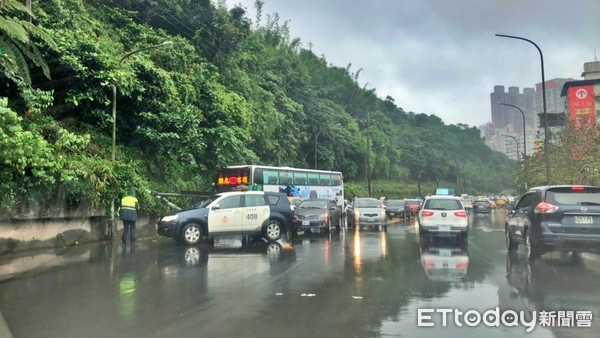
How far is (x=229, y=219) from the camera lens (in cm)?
1681

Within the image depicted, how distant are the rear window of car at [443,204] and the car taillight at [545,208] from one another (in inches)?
234

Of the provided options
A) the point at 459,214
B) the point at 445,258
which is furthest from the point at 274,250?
the point at 459,214

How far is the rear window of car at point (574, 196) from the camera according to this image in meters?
11.2

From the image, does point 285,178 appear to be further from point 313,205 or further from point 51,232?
point 51,232

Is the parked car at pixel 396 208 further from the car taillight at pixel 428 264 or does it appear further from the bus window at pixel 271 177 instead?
the car taillight at pixel 428 264

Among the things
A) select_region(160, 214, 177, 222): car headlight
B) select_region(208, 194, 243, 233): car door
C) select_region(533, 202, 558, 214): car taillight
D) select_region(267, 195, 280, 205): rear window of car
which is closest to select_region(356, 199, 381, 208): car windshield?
select_region(267, 195, 280, 205): rear window of car

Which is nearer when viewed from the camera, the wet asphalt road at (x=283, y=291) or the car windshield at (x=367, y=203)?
the wet asphalt road at (x=283, y=291)

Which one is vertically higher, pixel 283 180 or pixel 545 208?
pixel 283 180

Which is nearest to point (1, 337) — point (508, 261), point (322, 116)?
point (508, 261)

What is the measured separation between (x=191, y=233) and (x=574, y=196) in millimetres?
11157

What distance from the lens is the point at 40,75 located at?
1973 cm

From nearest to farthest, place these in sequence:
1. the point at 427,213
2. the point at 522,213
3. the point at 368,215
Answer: the point at 522,213, the point at 427,213, the point at 368,215

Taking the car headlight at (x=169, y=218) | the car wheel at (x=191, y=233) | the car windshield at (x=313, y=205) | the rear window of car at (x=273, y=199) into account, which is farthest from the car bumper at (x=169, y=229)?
the car windshield at (x=313, y=205)

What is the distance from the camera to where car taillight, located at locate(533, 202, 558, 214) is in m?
11.3
